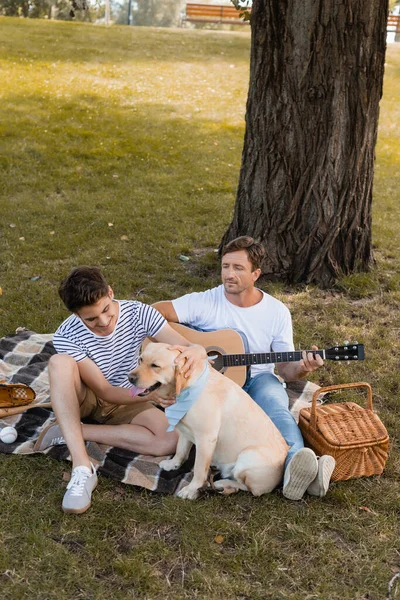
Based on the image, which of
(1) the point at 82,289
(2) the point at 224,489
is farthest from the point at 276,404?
(1) the point at 82,289

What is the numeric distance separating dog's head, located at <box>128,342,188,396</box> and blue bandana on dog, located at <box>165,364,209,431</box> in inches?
2.3

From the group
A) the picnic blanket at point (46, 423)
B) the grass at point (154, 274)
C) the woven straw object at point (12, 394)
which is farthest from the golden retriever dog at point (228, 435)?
the woven straw object at point (12, 394)

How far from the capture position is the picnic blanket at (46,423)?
353cm

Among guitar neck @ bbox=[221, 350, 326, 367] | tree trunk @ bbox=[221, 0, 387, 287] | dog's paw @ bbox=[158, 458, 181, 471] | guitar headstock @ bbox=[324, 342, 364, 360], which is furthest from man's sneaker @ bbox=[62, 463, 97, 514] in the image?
tree trunk @ bbox=[221, 0, 387, 287]

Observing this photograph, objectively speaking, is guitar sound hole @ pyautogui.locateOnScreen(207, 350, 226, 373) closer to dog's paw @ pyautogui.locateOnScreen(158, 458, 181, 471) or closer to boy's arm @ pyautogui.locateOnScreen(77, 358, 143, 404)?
boy's arm @ pyautogui.locateOnScreen(77, 358, 143, 404)

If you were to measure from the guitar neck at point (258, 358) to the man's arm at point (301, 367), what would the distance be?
7 centimetres

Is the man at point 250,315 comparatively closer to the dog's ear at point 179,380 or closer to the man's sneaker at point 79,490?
the dog's ear at point 179,380

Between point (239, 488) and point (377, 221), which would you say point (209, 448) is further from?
point (377, 221)

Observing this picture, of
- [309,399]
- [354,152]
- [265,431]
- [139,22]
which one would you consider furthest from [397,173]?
[139,22]

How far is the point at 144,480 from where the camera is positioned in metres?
3.50

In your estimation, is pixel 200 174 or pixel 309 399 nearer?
pixel 309 399

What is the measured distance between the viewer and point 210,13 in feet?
77.4

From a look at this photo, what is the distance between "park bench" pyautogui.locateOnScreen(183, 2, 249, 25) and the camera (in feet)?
75.7

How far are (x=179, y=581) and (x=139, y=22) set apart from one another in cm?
3552
